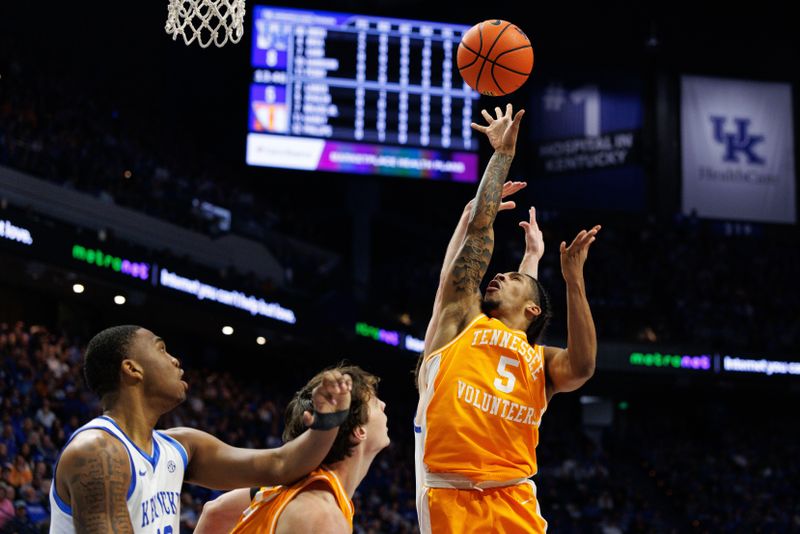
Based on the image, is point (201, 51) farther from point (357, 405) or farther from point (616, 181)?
point (357, 405)

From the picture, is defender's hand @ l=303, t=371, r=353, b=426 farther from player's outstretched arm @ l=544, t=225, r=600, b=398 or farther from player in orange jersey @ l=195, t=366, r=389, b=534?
player's outstretched arm @ l=544, t=225, r=600, b=398

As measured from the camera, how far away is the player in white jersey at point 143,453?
121 inches

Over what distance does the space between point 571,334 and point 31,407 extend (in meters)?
9.83

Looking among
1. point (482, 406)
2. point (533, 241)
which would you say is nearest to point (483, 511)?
point (482, 406)

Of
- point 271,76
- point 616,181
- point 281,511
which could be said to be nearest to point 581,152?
point 616,181

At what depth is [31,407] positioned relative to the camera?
1286 cm

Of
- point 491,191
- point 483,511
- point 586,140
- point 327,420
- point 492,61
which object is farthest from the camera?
point 586,140

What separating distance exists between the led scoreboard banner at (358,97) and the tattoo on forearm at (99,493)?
16257 millimetres

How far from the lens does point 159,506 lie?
10.8 ft

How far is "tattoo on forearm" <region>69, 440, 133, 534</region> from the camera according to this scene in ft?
9.94

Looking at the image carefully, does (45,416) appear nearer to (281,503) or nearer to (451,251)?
(451,251)

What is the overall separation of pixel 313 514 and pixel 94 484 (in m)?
0.62

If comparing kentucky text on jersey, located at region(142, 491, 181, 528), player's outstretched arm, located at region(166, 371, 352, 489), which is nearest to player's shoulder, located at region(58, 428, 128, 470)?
kentucky text on jersey, located at region(142, 491, 181, 528)

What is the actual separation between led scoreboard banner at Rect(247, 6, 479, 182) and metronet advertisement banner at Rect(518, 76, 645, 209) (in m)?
5.41
